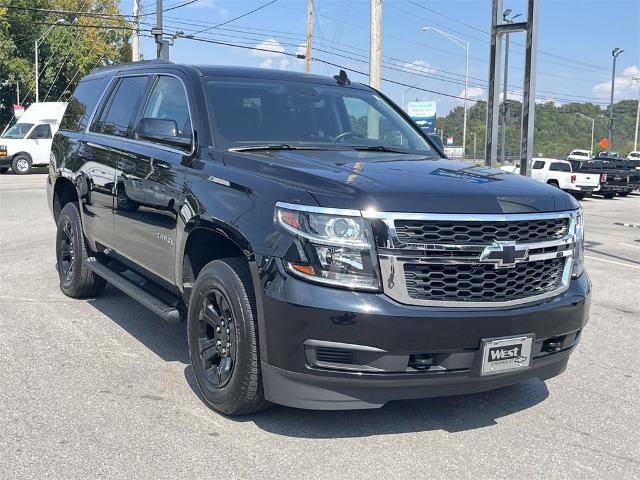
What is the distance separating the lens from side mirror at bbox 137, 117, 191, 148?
438 centimetres

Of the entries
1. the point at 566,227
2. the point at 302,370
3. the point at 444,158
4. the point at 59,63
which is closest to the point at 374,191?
the point at 302,370

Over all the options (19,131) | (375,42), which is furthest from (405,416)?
(19,131)

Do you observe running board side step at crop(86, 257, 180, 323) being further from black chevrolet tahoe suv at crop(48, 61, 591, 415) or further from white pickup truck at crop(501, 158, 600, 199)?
white pickup truck at crop(501, 158, 600, 199)

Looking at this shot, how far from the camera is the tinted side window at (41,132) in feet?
87.3

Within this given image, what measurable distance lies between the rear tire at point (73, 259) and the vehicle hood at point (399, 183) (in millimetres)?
2679

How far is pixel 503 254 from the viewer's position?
3.43m

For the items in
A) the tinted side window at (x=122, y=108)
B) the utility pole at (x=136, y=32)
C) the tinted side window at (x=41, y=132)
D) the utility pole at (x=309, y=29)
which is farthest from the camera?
the utility pole at (x=309, y=29)

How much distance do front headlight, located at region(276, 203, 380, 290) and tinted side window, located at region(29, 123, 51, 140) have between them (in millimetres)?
25952

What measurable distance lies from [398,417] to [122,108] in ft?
11.3

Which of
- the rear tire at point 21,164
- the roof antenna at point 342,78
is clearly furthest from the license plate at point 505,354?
the rear tire at point 21,164

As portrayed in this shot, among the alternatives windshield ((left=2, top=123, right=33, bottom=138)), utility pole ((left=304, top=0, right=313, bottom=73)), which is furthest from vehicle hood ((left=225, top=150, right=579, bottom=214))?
utility pole ((left=304, top=0, right=313, bottom=73))

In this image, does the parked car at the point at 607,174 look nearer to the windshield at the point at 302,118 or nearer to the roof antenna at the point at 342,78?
the roof antenna at the point at 342,78

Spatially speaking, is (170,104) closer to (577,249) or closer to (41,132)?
(577,249)

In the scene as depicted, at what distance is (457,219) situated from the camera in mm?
3299
